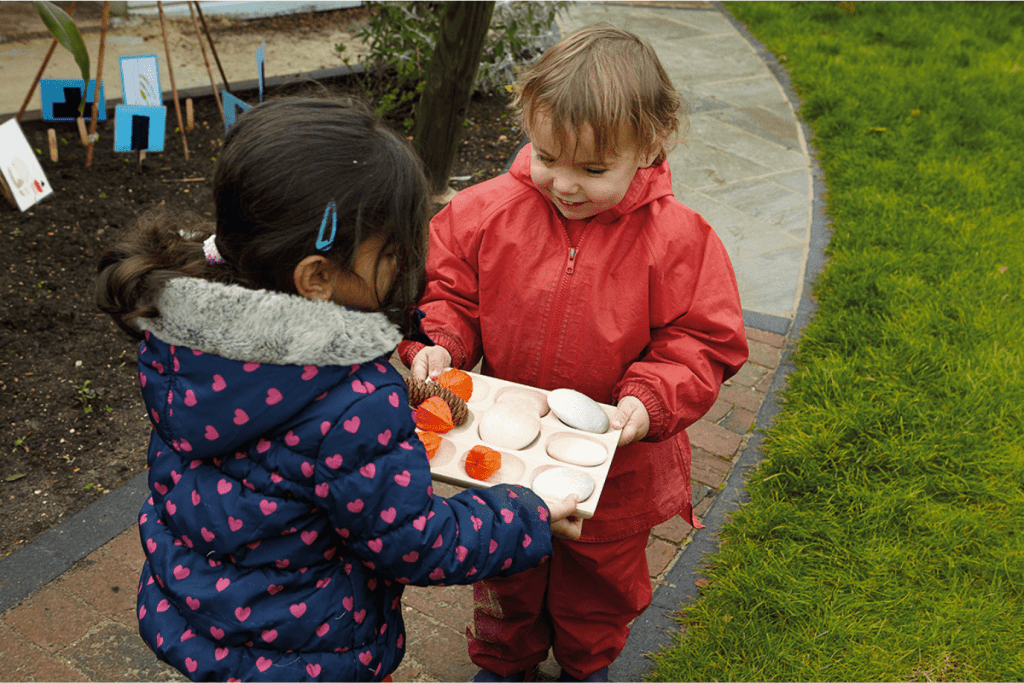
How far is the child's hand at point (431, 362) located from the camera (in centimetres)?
170

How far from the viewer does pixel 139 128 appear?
154 inches

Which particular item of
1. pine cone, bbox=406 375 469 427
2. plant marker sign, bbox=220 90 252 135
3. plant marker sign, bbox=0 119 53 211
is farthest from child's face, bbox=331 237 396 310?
plant marker sign, bbox=0 119 53 211

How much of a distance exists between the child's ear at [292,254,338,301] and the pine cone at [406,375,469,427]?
0.41 meters

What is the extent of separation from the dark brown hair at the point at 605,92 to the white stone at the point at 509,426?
21.7 inches

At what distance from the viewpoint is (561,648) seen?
2090 mm

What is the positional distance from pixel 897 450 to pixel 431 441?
2.04 meters

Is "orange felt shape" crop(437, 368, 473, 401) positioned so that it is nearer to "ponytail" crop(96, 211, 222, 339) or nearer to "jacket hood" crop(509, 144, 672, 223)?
"jacket hood" crop(509, 144, 672, 223)

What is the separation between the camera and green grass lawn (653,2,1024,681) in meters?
2.23

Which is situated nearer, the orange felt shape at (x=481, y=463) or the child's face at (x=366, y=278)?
the child's face at (x=366, y=278)

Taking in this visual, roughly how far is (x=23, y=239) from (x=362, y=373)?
3.09 m

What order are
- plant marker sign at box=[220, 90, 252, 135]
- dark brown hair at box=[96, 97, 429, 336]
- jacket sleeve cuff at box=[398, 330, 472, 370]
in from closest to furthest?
1. dark brown hair at box=[96, 97, 429, 336]
2. jacket sleeve cuff at box=[398, 330, 472, 370]
3. plant marker sign at box=[220, 90, 252, 135]

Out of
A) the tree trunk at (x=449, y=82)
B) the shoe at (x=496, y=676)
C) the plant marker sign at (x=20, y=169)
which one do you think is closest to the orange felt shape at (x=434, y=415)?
the shoe at (x=496, y=676)

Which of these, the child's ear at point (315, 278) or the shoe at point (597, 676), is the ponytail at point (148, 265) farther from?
the shoe at point (597, 676)

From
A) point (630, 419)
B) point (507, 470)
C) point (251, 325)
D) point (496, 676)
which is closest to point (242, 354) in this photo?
point (251, 325)
